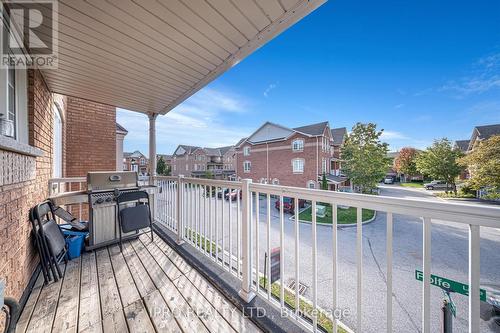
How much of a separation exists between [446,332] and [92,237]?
12.0 ft

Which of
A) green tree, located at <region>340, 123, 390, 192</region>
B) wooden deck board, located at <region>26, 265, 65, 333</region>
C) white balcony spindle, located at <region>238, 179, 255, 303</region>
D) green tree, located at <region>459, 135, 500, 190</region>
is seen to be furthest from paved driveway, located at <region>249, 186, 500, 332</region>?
green tree, located at <region>340, 123, 390, 192</region>

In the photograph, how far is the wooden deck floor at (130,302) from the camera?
1424 millimetres

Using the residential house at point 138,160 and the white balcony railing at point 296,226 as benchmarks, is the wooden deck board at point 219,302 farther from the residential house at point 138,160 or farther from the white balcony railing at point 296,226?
the residential house at point 138,160

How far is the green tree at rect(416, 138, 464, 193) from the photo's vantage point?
62.8ft

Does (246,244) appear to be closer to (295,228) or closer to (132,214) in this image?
(295,228)

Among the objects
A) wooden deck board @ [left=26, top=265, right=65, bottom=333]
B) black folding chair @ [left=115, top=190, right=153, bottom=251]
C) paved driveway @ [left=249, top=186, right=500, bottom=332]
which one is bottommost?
paved driveway @ [left=249, top=186, right=500, bottom=332]

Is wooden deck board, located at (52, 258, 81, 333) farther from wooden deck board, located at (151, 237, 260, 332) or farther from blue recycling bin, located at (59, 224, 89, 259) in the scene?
wooden deck board, located at (151, 237, 260, 332)

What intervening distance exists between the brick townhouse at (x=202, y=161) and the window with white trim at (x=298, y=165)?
13787 millimetres

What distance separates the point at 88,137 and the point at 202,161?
27.6m

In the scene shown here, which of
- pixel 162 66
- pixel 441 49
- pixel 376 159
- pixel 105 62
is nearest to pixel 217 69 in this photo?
pixel 162 66

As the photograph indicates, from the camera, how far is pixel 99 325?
4.66 feet

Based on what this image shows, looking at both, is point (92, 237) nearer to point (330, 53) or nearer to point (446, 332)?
point (446, 332)

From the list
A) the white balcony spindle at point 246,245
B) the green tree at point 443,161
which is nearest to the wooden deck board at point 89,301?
the white balcony spindle at point 246,245

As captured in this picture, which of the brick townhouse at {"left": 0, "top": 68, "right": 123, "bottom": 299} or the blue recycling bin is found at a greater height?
the brick townhouse at {"left": 0, "top": 68, "right": 123, "bottom": 299}
